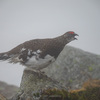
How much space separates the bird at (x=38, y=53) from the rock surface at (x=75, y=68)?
7.52 m

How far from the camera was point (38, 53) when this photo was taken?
→ 297 inches

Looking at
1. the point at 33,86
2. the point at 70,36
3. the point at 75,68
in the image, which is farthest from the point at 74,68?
the point at 33,86

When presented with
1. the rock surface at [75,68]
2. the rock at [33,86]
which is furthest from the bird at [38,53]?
the rock surface at [75,68]

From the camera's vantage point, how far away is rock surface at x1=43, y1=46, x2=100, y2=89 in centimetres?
1507

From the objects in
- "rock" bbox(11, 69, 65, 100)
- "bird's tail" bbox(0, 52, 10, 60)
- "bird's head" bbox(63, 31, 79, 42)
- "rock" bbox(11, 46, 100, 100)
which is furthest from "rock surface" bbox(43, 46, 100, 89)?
"bird's tail" bbox(0, 52, 10, 60)

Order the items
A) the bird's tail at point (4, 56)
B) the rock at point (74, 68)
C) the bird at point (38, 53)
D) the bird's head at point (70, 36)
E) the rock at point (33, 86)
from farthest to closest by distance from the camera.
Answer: the rock at point (74, 68) → the bird's tail at point (4, 56) → the bird's head at point (70, 36) → the bird at point (38, 53) → the rock at point (33, 86)

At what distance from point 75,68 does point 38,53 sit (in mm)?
8827

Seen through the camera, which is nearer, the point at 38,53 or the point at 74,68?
Answer: the point at 38,53

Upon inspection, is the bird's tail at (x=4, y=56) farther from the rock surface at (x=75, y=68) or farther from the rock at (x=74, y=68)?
the rock surface at (x=75, y=68)

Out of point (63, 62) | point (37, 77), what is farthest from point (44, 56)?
point (63, 62)

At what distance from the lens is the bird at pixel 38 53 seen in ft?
24.7

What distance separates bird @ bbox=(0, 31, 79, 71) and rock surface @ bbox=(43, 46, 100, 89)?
752 cm

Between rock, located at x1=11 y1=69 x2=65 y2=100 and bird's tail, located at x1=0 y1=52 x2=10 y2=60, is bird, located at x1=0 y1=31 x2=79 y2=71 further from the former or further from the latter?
rock, located at x1=11 y1=69 x2=65 y2=100

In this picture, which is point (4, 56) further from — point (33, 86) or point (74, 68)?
point (74, 68)
